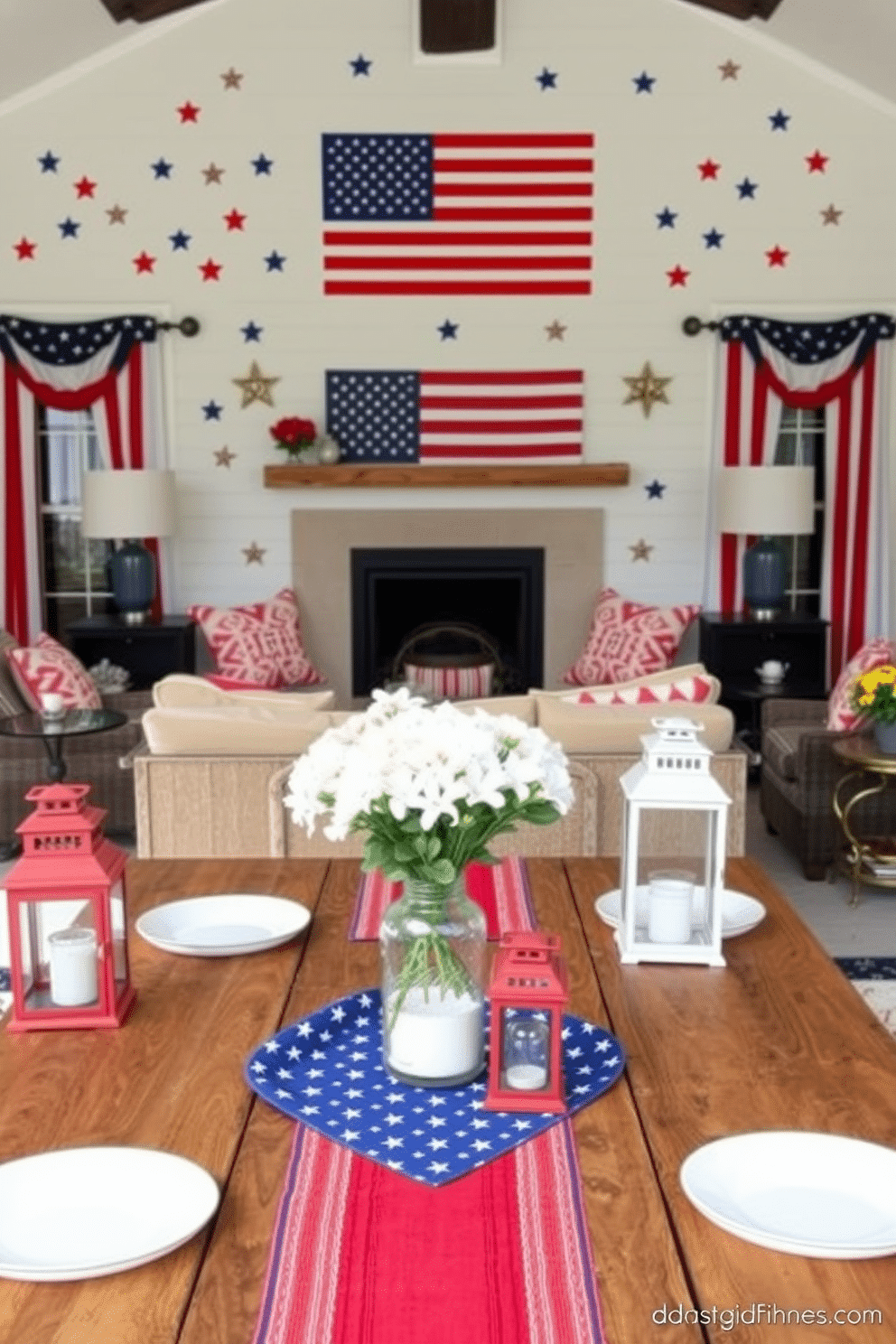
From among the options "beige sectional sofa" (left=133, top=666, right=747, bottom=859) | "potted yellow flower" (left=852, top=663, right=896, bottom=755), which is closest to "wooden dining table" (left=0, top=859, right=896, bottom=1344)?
"beige sectional sofa" (left=133, top=666, right=747, bottom=859)

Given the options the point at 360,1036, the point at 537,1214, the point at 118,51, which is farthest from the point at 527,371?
the point at 537,1214

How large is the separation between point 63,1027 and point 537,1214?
810mm

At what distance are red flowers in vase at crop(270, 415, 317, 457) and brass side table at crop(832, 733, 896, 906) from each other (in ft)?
10.8

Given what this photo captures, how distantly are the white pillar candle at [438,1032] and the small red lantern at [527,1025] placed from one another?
0.14 feet

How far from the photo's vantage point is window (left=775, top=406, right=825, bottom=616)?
296 inches

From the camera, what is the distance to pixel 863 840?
→ 5.22m

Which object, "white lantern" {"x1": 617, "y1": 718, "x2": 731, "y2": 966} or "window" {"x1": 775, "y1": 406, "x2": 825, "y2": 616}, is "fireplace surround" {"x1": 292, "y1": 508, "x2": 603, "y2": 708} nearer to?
"window" {"x1": 775, "y1": 406, "x2": 825, "y2": 616}

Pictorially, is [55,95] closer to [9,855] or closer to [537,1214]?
[9,855]

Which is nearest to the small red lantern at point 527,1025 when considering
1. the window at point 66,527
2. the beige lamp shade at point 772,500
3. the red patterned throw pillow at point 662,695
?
the red patterned throw pillow at point 662,695

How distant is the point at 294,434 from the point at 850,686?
10.8 feet

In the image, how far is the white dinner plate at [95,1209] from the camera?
56.6 inches

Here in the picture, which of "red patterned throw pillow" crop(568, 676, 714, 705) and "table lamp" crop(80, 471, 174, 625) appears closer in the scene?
"red patterned throw pillow" crop(568, 676, 714, 705)

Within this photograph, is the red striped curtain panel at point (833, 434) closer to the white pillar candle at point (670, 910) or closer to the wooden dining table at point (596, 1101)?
the wooden dining table at point (596, 1101)

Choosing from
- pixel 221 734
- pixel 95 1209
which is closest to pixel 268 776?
pixel 221 734
